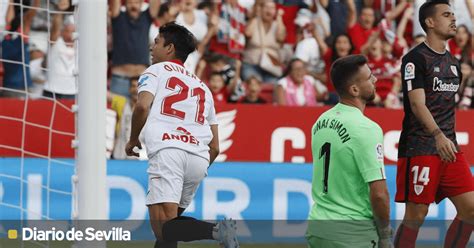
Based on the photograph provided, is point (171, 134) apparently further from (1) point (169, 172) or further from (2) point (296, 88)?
(2) point (296, 88)

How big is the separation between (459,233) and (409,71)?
1.19 meters

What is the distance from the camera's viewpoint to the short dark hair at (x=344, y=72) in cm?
577

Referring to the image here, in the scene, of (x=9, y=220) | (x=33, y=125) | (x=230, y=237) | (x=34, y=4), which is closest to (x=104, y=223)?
(x=230, y=237)

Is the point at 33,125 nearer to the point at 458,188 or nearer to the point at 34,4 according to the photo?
the point at 34,4

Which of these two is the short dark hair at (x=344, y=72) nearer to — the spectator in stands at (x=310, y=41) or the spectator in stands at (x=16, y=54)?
the spectator in stands at (x=16, y=54)

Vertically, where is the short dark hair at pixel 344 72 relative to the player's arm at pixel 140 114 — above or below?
above

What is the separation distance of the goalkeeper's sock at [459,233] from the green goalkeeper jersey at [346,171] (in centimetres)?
231

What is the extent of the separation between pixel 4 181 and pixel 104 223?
3517 mm

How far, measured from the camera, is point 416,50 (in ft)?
25.3

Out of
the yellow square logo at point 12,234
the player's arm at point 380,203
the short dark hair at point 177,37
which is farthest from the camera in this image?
the yellow square logo at point 12,234

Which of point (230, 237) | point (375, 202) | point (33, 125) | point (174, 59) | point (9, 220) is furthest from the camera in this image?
point (33, 125)

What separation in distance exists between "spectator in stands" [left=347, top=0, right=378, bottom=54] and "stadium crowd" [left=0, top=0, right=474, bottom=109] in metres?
0.01

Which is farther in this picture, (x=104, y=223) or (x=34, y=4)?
(x=34, y=4)

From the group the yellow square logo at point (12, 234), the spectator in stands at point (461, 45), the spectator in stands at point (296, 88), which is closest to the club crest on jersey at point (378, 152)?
the yellow square logo at point (12, 234)
